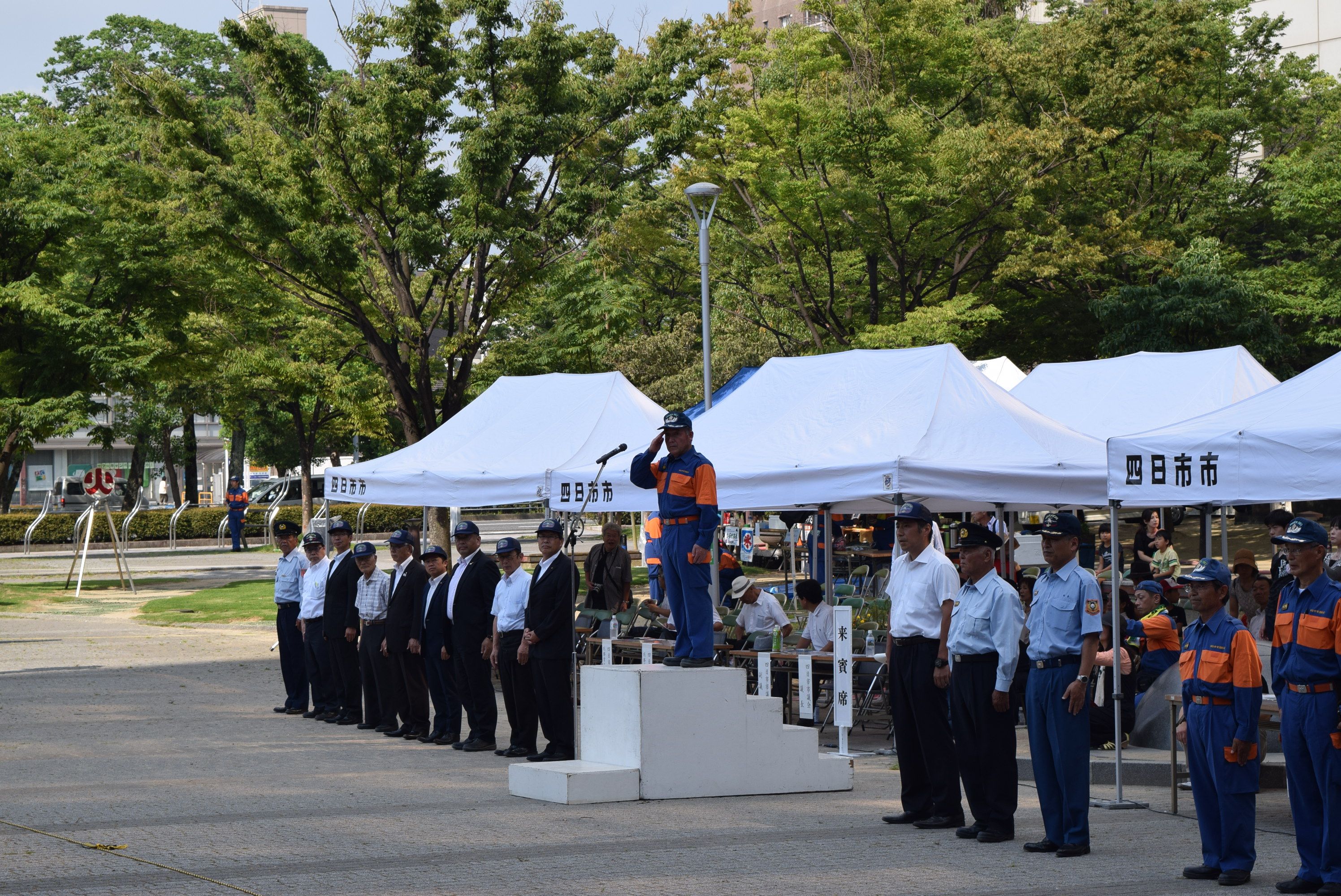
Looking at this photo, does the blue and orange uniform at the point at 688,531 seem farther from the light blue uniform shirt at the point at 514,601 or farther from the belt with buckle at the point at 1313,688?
the belt with buckle at the point at 1313,688

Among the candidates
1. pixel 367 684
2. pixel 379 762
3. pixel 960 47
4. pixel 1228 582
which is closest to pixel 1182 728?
pixel 1228 582

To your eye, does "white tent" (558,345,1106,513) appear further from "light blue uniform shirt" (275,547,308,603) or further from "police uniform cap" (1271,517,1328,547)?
"police uniform cap" (1271,517,1328,547)

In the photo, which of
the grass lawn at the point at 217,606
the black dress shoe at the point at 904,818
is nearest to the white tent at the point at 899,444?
the black dress shoe at the point at 904,818

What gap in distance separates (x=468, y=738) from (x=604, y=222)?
46.4 ft

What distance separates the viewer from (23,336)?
31.2 m

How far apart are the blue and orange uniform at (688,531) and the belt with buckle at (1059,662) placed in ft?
9.29

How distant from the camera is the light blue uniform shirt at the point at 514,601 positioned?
1247cm

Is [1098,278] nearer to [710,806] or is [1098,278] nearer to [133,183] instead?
[133,183]

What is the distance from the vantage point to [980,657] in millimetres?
8477

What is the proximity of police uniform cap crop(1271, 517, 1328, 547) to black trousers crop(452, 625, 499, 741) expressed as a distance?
7486mm

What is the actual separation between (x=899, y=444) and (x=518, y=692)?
400cm

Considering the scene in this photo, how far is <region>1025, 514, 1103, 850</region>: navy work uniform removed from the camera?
793 centimetres

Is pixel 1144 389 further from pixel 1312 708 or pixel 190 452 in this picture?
pixel 190 452

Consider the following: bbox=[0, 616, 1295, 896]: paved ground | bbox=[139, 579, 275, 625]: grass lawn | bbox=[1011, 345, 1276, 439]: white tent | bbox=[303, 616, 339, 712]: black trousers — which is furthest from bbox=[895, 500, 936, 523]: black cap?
bbox=[139, 579, 275, 625]: grass lawn
